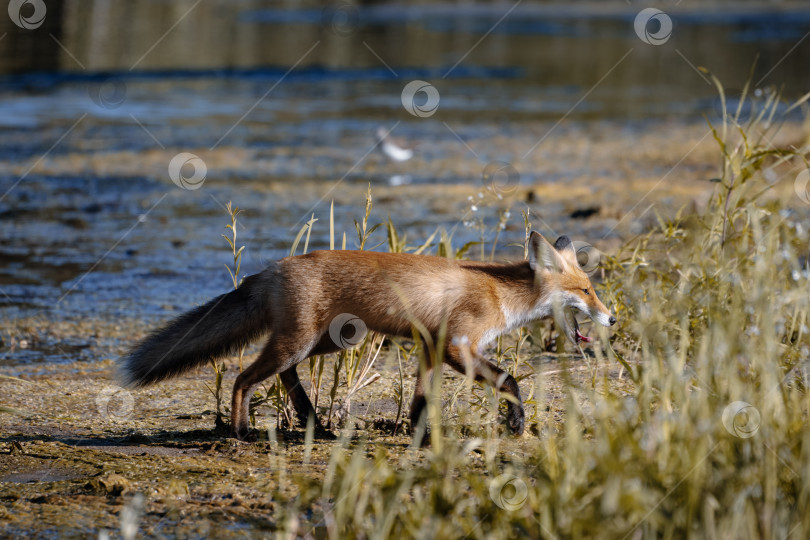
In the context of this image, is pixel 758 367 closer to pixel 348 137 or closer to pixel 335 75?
pixel 348 137

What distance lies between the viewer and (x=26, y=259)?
337 inches

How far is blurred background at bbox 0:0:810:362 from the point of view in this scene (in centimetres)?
864

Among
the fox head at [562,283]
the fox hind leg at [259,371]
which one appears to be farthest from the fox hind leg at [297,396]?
the fox head at [562,283]

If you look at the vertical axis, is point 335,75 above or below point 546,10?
below

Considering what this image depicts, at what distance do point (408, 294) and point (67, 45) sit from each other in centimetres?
2292

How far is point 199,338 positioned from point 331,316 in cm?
61

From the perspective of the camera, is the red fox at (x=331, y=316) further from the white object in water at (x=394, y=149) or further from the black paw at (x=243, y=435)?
the white object in water at (x=394, y=149)

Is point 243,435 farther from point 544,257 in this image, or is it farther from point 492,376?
point 544,257

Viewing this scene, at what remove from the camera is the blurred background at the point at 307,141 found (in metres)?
8.64

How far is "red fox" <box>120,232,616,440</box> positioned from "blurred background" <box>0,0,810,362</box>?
0.65m

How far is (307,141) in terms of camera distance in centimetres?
1393

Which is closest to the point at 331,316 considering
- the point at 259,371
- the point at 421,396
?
the point at 259,371

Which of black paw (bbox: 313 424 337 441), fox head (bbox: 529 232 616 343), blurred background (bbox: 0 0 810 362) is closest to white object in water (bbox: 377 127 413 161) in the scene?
blurred background (bbox: 0 0 810 362)

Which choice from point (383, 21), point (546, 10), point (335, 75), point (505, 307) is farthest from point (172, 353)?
point (546, 10)
